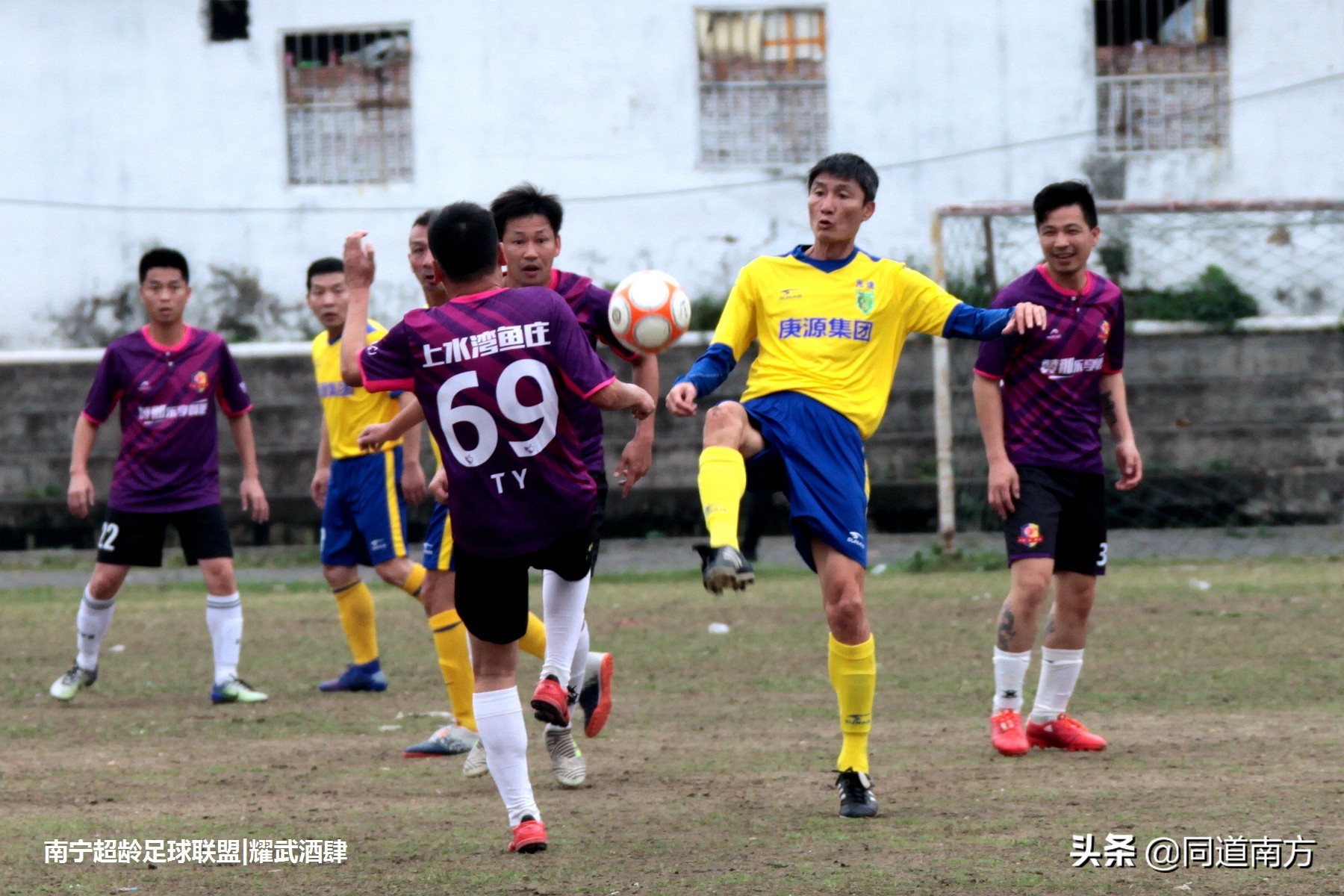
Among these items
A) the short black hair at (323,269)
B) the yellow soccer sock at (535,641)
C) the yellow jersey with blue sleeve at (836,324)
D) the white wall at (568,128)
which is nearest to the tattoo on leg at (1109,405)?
the yellow jersey with blue sleeve at (836,324)

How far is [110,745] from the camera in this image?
7207 millimetres

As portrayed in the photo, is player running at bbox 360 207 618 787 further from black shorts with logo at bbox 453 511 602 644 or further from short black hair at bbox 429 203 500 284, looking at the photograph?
short black hair at bbox 429 203 500 284

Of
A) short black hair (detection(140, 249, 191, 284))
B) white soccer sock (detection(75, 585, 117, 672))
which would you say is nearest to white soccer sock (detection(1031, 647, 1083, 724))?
short black hair (detection(140, 249, 191, 284))

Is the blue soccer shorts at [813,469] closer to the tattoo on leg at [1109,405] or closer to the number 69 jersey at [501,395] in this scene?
the number 69 jersey at [501,395]

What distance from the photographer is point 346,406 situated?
28.3ft

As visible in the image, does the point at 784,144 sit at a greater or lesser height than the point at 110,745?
greater

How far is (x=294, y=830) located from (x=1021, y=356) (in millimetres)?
3393

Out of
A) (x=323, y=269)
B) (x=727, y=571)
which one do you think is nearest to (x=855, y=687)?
(x=727, y=571)

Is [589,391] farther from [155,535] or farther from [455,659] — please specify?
[155,535]

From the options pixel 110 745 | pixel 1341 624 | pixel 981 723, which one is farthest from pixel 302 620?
pixel 1341 624

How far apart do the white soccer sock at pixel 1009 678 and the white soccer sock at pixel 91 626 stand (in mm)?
4704

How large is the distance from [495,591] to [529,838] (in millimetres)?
742

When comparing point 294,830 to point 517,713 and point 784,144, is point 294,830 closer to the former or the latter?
point 517,713

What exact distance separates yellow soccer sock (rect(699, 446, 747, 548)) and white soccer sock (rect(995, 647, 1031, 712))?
1769 mm
